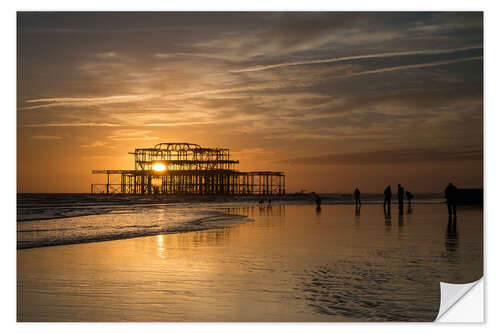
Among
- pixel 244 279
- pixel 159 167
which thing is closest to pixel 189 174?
pixel 159 167

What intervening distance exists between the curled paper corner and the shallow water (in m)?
0.13

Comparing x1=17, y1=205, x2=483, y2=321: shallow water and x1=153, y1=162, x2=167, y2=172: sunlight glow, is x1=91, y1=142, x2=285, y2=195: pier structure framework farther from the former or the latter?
x1=17, y1=205, x2=483, y2=321: shallow water

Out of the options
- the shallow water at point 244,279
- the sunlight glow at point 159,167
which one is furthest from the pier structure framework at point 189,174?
the shallow water at point 244,279

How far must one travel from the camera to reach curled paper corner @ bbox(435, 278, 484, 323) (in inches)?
244

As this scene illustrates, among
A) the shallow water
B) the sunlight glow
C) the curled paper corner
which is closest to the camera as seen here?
the shallow water

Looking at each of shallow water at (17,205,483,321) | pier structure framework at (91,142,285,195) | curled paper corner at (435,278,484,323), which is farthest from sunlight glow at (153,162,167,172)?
curled paper corner at (435,278,484,323)

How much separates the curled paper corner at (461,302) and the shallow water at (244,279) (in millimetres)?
133

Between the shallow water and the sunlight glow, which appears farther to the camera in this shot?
the sunlight glow

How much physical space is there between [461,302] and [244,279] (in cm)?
299

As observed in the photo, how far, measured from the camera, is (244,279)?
6.62m

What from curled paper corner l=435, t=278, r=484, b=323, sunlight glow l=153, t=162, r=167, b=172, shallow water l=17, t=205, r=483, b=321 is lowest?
curled paper corner l=435, t=278, r=484, b=323

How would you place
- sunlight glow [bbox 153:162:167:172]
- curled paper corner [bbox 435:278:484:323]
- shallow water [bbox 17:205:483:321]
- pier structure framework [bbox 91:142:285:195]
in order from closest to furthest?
shallow water [bbox 17:205:483:321] → curled paper corner [bbox 435:278:484:323] → pier structure framework [bbox 91:142:285:195] → sunlight glow [bbox 153:162:167:172]
